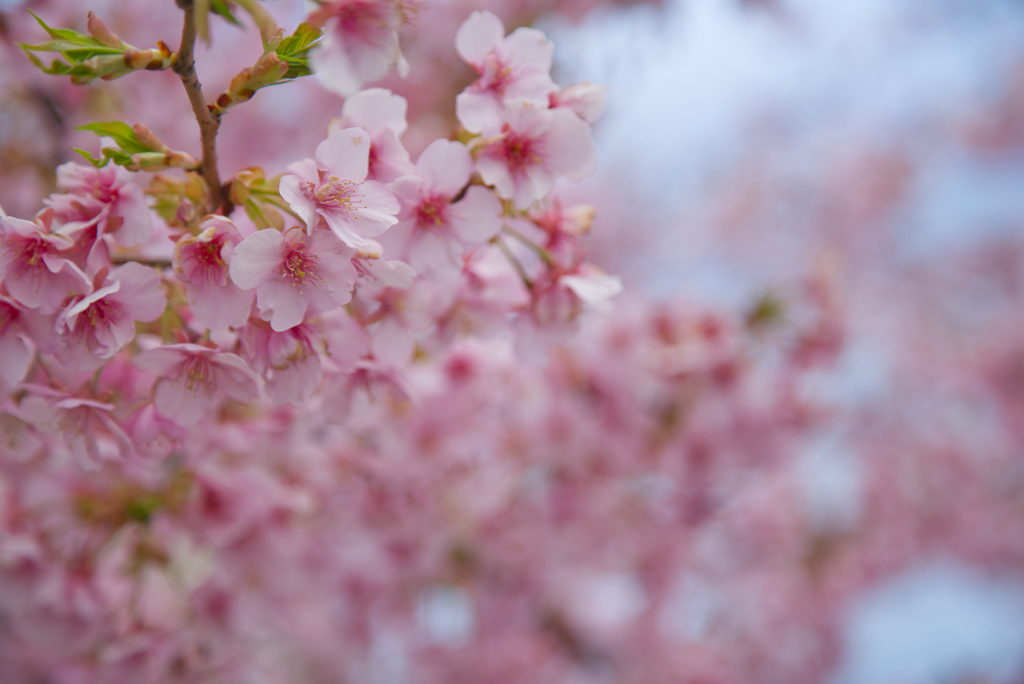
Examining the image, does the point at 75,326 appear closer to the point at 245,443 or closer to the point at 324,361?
the point at 324,361

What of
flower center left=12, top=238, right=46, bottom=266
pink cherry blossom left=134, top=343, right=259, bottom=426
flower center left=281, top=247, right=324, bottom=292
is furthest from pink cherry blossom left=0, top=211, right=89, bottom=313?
flower center left=281, top=247, right=324, bottom=292

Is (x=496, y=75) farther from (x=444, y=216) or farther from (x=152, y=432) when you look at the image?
(x=152, y=432)

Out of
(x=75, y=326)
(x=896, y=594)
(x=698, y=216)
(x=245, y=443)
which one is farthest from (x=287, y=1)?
(x=896, y=594)

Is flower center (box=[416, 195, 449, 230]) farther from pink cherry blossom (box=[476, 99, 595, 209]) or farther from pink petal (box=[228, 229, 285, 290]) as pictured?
pink petal (box=[228, 229, 285, 290])

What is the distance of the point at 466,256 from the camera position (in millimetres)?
867

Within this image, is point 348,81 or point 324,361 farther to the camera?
point 324,361

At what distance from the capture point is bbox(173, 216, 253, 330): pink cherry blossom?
61 cm

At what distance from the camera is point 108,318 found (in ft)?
2.08

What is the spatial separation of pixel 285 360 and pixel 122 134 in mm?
306

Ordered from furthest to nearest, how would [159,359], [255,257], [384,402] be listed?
[384,402] → [159,359] → [255,257]

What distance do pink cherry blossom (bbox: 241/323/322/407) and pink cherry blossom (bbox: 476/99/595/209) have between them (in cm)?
30

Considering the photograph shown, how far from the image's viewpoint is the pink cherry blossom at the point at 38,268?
599mm

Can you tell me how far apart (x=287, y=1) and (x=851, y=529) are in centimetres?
435

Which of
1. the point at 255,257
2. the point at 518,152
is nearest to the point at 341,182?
the point at 255,257
